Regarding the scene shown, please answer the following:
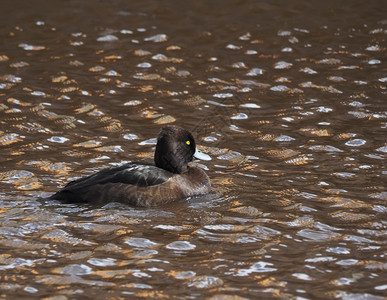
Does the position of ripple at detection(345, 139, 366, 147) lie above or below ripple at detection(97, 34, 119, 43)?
below

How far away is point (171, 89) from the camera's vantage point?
12164 mm

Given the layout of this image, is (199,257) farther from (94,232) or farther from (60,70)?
(60,70)

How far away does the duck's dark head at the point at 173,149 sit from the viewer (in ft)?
29.7

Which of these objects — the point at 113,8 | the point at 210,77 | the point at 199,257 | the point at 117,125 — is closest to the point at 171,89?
the point at 210,77

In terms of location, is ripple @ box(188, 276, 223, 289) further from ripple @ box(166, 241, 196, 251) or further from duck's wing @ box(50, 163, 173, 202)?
duck's wing @ box(50, 163, 173, 202)

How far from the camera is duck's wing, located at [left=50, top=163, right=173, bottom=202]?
8.48 metres

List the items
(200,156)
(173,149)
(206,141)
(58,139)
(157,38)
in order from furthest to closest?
(157,38) < (206,141) < (58,139) < (200,156) < (173,149)

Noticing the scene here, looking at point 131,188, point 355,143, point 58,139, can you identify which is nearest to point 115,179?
point 131,188

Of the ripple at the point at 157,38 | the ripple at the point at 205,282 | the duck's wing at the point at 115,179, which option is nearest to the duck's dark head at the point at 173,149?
the duck's wing at the point at 115,179

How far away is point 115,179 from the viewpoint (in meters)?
8.65

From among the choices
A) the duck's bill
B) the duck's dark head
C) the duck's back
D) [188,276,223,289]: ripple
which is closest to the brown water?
[188,276,223,289]: ripple

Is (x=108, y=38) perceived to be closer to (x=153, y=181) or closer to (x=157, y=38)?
(x=157, y=38)

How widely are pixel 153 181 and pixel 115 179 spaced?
384mm

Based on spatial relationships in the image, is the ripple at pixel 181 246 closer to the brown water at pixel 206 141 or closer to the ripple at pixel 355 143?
the brown water at pixel 206 141
